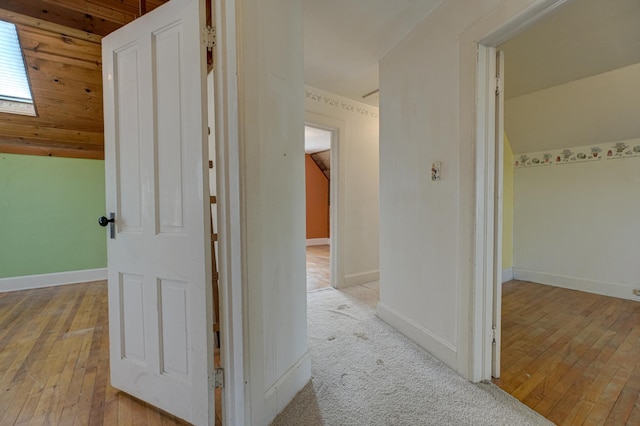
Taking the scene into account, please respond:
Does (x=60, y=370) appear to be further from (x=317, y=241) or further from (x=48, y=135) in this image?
(x=317, y=241)

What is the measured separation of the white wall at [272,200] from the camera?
3.79 feet

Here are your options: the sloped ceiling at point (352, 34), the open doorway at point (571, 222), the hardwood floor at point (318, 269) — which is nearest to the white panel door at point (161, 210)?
the sloped ceiling at point (352, 34)

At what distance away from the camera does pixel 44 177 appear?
11.4 feet

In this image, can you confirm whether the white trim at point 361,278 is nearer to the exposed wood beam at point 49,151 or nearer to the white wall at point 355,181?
the white wall at point 355,181

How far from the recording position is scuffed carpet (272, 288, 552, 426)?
127 cm

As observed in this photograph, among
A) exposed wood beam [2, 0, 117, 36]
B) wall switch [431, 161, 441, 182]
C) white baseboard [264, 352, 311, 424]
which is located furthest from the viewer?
wall switch [431, 161, 441, 182]

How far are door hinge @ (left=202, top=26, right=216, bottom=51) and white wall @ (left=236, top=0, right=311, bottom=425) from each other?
0.42 feet

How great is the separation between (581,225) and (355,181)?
8.92 feet

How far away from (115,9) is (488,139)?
2561mm

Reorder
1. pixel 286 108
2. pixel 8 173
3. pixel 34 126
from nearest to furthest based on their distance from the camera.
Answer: pixel 286 108 < pixel 34 126 < pixel 8 173

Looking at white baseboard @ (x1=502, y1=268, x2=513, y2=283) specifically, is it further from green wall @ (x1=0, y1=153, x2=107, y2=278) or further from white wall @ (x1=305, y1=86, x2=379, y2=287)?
green wall @ (x1=0, y1=153, x2=107, y2=278)

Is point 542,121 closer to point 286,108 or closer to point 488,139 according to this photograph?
point 488,139

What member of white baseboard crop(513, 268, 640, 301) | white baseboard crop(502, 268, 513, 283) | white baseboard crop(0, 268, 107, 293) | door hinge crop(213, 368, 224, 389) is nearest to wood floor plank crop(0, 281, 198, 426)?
door hinge crop(213, 368, 224, 389)

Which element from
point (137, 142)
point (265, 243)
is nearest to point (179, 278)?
point (265, 243)
